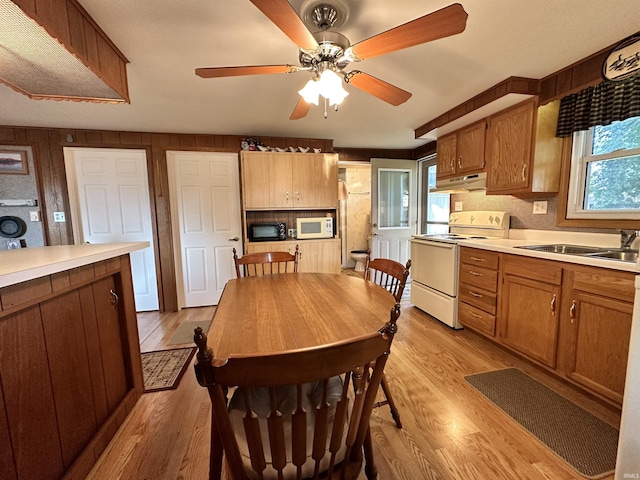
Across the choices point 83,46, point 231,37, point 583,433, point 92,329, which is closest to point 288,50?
point 231,37

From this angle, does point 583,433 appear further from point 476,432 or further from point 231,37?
point 231,37

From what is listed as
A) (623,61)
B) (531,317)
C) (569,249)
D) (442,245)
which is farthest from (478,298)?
(623,61)

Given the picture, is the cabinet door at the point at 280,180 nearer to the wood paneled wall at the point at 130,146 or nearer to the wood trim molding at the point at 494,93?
the wood paneled wall at the point at 130,146

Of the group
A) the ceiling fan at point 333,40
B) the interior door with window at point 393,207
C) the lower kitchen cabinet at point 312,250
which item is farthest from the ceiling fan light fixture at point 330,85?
the interior door with window at point 393,207

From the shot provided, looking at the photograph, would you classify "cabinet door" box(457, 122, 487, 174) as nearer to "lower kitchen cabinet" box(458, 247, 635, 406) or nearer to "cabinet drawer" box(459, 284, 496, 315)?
"lower kitchen cabinet" box(458, 247, 635, 406)

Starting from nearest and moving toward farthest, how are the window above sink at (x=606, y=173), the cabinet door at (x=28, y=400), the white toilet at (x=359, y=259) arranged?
the cabinet door at (x=28, y=400) < the window above sink at (x=606, y=173) < the white toilet at (x=359, y=259)

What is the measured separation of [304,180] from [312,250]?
0.91m

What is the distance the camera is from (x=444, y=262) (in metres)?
2.80

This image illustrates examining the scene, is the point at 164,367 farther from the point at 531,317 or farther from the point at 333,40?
the point at 531,317

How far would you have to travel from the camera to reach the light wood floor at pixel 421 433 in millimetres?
1298

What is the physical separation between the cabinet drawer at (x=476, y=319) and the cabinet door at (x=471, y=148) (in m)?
1.37

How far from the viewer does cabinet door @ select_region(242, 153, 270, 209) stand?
3.37 metres

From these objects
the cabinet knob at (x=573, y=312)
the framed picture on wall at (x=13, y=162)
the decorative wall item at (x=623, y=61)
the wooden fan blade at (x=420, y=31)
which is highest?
the decorative wall item at (x=623, y=61)

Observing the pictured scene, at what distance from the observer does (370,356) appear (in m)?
0.68
